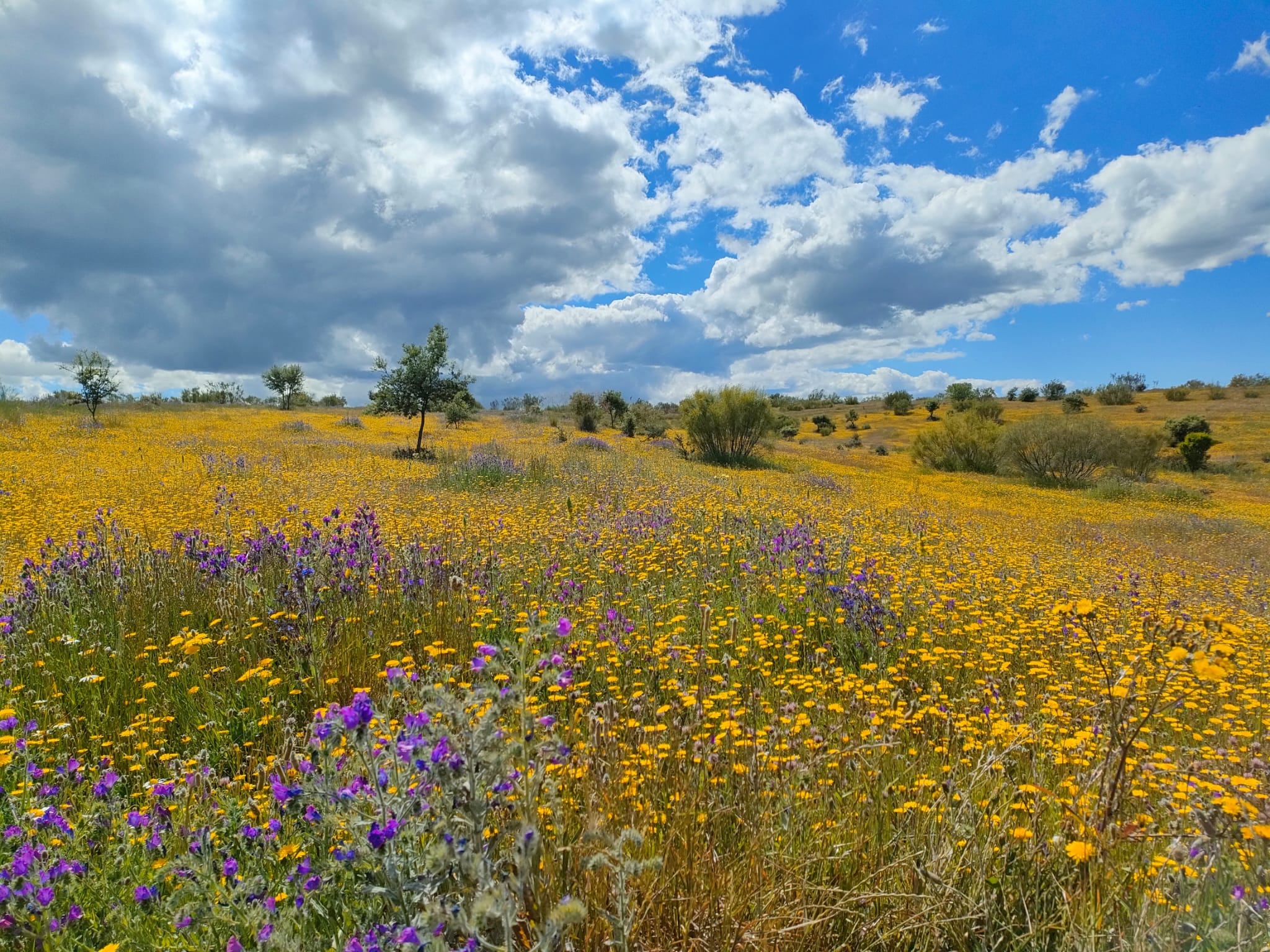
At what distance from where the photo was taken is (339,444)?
22.9m

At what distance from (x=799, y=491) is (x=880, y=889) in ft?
47.3

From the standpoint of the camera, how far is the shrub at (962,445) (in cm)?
3372

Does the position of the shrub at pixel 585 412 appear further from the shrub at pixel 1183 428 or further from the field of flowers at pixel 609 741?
the shrub at pixel 1183 428

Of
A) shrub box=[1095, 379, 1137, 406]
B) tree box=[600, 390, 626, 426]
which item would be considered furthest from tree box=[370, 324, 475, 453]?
shrub box=[1095, 379, 1137, 406]

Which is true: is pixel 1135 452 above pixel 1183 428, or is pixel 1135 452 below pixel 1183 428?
below

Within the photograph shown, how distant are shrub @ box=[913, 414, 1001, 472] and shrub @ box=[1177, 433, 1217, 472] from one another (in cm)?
1293

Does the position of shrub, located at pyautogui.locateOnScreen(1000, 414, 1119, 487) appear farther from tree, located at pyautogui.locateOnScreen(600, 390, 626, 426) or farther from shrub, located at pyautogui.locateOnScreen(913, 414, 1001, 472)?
tree, located at pyautogui.locateOnScreen(600, 390, 626, 426)

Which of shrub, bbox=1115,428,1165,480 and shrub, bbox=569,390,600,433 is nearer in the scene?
shrub, bbox=1115,428,1165,480

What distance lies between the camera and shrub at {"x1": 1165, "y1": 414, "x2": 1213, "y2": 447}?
40.2 metres

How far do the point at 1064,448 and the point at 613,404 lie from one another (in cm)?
3038

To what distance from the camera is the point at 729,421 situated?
2883 cm

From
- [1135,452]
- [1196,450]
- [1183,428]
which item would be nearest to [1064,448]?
[1135,452]

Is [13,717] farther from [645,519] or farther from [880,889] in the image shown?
[645,519]

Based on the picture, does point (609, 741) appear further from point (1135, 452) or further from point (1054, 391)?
point (1054, 391)
